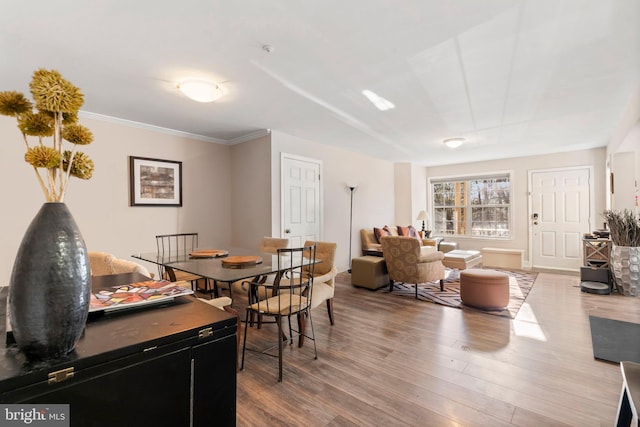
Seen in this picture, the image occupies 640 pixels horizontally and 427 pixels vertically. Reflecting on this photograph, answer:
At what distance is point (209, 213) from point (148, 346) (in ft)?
14.0

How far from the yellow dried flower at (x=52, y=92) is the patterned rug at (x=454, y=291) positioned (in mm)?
4160

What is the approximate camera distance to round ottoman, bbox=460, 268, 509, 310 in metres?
3.61

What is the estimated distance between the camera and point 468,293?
3.75 meters

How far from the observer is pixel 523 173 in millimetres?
6613

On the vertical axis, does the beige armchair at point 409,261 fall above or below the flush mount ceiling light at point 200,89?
below

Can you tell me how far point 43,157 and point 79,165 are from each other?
0.09m

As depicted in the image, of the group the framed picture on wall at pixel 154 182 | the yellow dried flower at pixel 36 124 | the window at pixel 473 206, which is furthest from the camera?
the window at pixel 473 206

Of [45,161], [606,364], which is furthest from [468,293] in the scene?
[45,161]

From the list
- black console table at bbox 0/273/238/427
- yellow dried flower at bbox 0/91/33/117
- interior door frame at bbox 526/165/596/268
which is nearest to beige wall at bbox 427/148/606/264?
interior door frame at bbox 526/165/596/268

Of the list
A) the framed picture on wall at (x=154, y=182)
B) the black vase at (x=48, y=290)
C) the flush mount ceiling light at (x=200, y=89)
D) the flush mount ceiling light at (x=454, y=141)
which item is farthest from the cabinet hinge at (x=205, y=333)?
the flush mount ceiling light at (x=454, y=141)

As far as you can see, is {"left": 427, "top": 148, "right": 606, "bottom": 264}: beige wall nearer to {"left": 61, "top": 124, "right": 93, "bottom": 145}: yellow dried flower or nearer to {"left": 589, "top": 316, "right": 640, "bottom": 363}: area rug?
{"left": 589, "top": 316, "right": 640, "bottom": 363}: area rug

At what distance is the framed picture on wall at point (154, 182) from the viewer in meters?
4.00

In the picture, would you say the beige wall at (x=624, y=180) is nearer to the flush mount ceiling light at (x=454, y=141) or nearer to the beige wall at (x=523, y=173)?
the beige wall at (x=523, y=173)

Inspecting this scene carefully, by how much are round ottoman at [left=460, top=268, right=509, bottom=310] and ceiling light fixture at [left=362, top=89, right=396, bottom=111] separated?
7.75 feet
